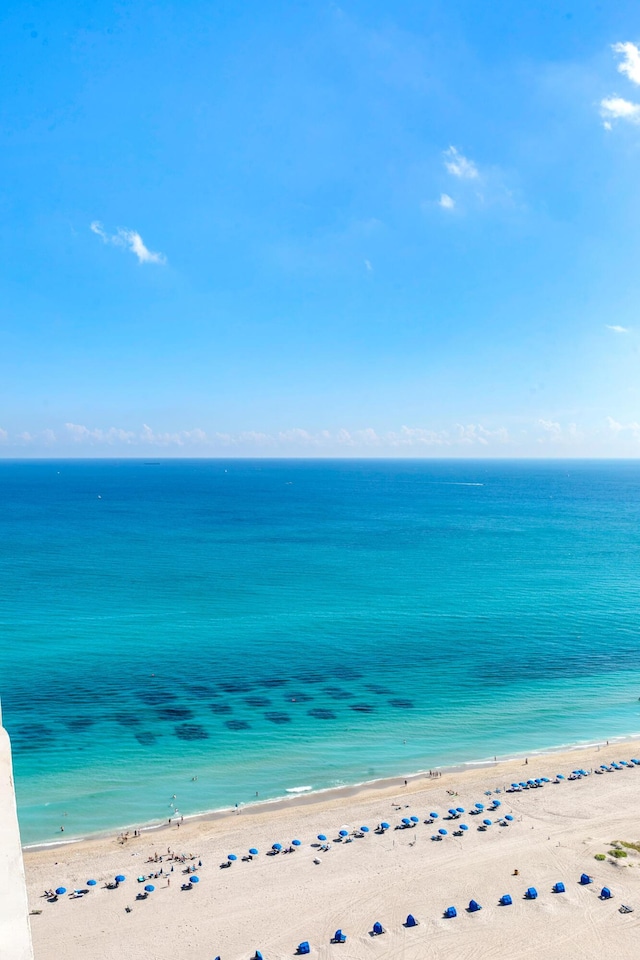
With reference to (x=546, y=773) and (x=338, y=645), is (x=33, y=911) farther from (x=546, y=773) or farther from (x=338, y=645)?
(x=338, y=645)

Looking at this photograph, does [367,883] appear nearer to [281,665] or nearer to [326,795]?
[326,795]

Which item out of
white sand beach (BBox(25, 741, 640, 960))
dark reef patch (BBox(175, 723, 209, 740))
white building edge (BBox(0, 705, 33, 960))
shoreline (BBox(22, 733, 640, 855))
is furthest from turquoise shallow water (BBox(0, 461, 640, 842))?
white building edge (BBox(0, 705, 33, 960))

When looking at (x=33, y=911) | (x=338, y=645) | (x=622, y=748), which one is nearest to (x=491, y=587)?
(x=338, y=645)

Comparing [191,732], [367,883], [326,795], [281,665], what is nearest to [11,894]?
[367,883]

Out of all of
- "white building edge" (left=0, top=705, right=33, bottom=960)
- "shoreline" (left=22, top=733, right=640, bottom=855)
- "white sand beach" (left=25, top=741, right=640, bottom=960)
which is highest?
"white building edge" (left=0, top=705, right=33, bottom=960)

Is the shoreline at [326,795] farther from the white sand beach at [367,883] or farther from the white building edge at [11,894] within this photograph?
the white building edge at [11,894]

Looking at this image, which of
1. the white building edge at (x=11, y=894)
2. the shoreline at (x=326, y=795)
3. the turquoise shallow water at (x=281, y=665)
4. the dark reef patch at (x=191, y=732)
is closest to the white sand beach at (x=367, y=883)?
the shoreline at (x=326, y=795)

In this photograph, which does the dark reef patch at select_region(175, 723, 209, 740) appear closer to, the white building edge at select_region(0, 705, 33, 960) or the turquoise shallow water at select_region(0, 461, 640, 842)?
the turquoise shallow water at select_region(0, 461, 640, 842)

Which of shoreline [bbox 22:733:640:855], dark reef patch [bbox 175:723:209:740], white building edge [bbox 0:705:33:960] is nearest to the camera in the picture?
white building edge [bbox 0:705:33:960]
